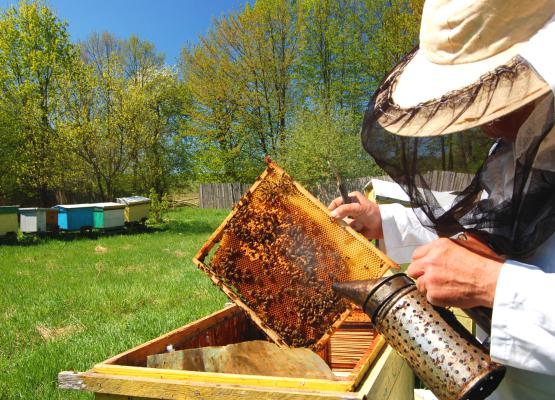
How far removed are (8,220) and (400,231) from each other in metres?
11.3

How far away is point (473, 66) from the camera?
130 centimetres

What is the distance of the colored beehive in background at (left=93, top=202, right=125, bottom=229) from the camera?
504 inches

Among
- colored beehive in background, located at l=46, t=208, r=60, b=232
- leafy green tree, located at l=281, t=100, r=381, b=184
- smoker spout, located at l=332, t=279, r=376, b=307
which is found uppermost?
leafy green tree, located at l=281, t=100, r=381, b=184

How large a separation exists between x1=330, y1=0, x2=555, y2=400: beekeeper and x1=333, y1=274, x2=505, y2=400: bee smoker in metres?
0.04

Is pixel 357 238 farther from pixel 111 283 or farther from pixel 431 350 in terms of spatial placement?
pixel 111 283

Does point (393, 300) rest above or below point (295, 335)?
above

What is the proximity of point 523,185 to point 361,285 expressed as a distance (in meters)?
0.53

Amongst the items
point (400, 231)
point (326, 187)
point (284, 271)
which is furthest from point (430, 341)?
point (326, 187)

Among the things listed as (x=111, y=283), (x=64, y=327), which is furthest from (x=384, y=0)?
(x=64, y=327)

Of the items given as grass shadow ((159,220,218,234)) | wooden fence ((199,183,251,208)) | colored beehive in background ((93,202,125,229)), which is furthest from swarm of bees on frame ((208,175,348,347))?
wooden fence ((199,183,251,208))

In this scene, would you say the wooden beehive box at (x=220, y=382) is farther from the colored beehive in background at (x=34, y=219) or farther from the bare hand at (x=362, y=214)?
the colored beehive in background at (x=34, y=219)

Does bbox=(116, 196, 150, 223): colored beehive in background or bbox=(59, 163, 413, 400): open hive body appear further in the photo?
bbox=(116, 196, 150, 223): colored beehive in background

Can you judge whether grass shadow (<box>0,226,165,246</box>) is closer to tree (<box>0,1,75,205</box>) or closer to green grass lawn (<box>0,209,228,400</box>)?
green grass lawn (<box>0,209,228,400</box>)

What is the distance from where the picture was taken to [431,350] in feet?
4.02
